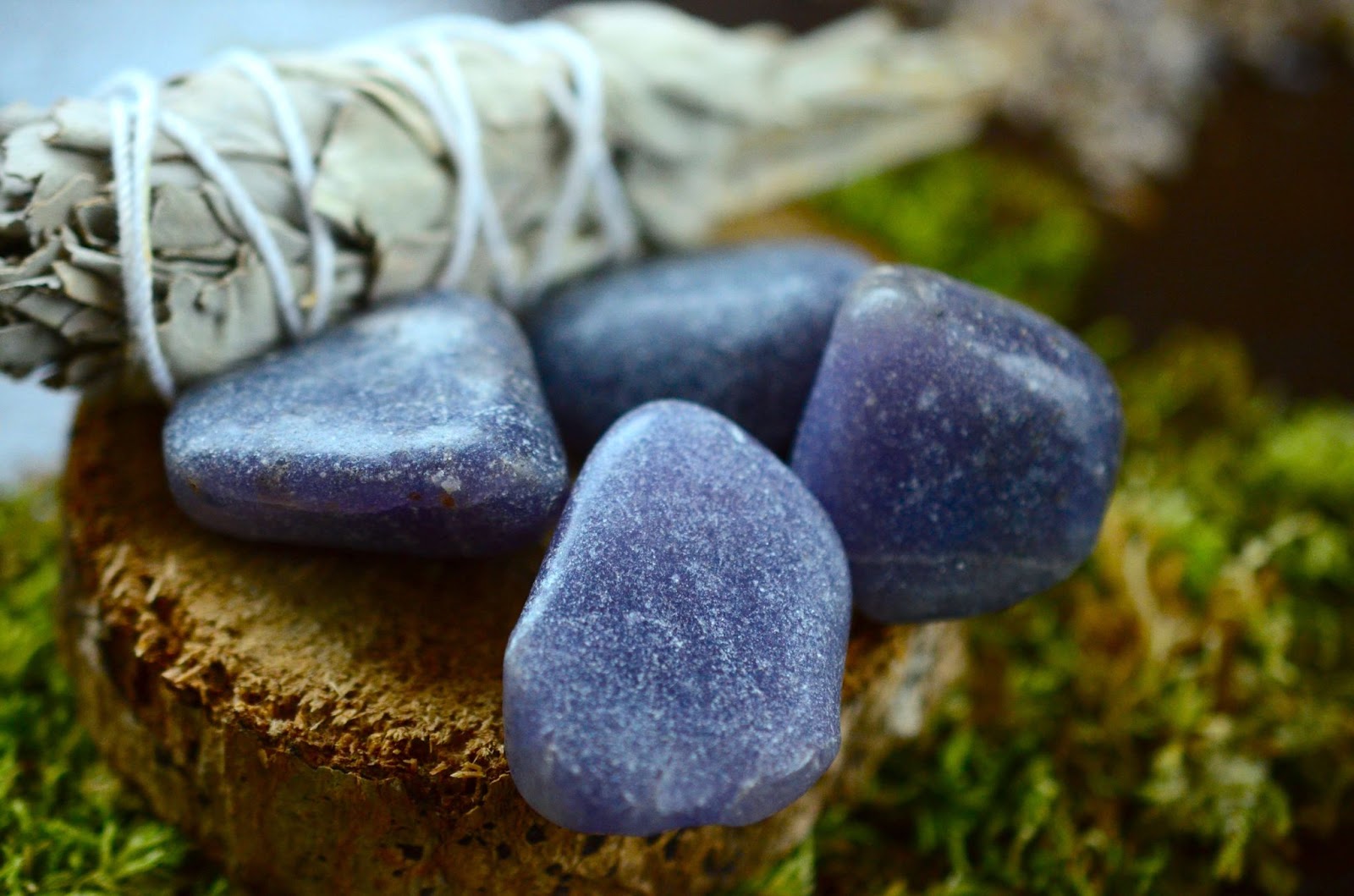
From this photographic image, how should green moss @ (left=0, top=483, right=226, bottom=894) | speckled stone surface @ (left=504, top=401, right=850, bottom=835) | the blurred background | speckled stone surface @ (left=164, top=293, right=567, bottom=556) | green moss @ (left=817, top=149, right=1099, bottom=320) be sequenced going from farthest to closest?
green moss @ (left=817, top=149, right=1099, bottom=320) < the blurred background < green moss @ (left=0, top=483, right=226, bottom=894) < speckled stone surface @ (left=164, top=293, right=567, bottom=556) < speckled stone surface @ (left=504, top=401, right=850, bottom=835)

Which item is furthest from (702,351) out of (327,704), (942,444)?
(327,704)

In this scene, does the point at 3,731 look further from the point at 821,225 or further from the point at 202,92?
the point at 821,225

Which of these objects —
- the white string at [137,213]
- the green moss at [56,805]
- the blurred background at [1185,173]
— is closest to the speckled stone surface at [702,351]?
the white string at [137,213]

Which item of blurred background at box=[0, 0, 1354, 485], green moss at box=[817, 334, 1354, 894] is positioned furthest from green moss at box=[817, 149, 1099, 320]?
green moss at box=[817, 334, 1354, 894]

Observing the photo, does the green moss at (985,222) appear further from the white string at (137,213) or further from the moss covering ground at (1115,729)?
the white string at (137,213)

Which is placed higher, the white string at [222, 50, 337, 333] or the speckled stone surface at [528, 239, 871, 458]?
the white string at [222, 50, 337, 333]

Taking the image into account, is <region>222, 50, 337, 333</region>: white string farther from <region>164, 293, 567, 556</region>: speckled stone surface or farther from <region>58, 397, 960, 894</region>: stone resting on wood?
<region>58, 397, 960, 894</region>: stone resting on wood

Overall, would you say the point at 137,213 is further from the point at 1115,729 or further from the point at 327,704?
the point at 1115,729
